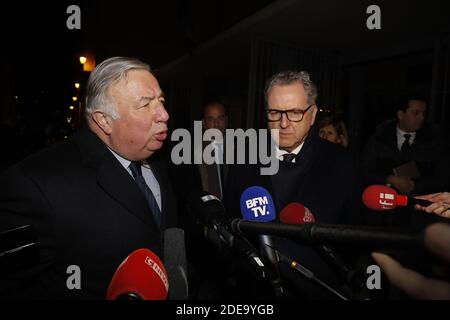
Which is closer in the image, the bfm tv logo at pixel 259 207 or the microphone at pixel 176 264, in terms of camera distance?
the microphone at pixel 176 264

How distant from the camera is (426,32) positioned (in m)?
4.64

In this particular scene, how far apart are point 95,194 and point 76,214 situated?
11 cm

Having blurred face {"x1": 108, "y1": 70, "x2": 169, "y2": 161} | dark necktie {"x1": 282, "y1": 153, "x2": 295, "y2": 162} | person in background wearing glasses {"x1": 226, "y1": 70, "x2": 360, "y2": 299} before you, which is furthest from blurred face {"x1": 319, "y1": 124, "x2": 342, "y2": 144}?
blurred face {"x1": 108, "y1": 70, "x2": 169, "y2": 161}

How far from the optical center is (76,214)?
4.11ft

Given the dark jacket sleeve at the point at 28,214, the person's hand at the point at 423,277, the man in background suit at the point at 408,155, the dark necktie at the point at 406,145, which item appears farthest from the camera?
the dark necktie at the point at 406,145

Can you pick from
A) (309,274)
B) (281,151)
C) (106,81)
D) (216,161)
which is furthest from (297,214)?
(216,161)

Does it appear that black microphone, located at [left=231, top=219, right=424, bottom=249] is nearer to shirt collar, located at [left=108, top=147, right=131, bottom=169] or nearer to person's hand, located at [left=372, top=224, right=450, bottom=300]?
person's hand, located at [left=372, top=224, right=450, bottom=300]

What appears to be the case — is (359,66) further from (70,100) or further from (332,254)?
(70,100)

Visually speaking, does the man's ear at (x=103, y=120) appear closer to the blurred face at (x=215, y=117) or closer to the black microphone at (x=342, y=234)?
the black microphone at (x=342, y=234)

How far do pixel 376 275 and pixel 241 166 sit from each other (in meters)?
1.15

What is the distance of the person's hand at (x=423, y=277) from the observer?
21.0 inches

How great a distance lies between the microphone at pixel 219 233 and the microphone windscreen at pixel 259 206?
10.6 inches

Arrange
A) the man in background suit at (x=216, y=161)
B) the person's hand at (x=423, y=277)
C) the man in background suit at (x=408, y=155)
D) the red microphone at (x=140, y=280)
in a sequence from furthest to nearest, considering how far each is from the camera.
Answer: the man in background suit at (x=216, y=161)
the man in background suit at (x=408, y=155)
the red microphone at (x=140, y=280)
the person's hand at (x=423, y=277)

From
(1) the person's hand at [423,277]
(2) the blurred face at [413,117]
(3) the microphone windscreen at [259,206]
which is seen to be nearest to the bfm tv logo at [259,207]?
(3) the microphone windscreen at [259,206]
